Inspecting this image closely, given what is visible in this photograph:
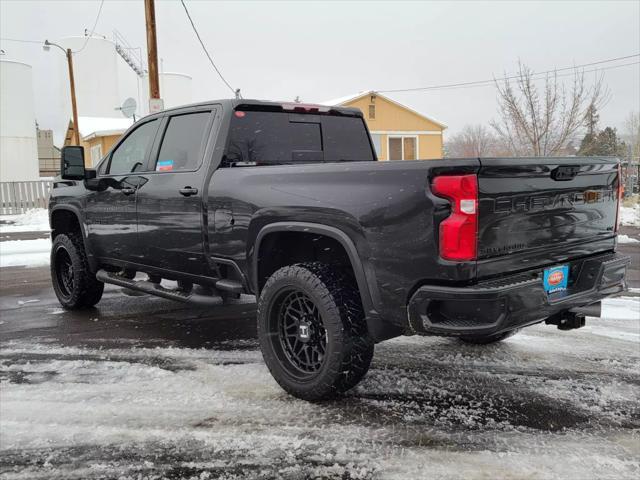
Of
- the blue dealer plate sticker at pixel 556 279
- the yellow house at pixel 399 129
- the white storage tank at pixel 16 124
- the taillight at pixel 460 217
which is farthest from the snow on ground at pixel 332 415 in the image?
the white storage tank at pixel 16 124

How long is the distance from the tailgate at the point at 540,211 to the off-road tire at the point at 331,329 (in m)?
0.85

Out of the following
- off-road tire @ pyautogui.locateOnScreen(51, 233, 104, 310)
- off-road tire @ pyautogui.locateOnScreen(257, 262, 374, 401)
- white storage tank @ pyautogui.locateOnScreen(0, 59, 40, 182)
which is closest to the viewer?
off-road tire @ pyautogui.locateOnScreen(257, 262, 374, 401)

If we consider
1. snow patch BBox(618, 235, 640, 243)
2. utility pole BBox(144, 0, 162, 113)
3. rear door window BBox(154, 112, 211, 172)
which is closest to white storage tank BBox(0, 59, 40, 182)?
utility pole BBox(144, 0, 162, 113)

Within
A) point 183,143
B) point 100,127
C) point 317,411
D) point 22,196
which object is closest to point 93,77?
point 100,127

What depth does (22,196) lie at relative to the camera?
2173 cm

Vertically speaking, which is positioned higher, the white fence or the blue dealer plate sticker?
the white fence

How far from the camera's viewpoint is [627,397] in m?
3.52

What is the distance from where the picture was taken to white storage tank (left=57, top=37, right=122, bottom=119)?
37719mm

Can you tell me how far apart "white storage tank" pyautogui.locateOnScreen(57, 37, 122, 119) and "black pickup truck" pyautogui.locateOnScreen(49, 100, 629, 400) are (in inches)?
1429

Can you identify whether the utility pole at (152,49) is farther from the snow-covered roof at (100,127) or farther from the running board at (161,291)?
the snow-covered roof at (100,127)

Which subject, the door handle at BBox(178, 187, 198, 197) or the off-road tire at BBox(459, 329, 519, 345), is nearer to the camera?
the door handle at BBox(178, 187, 198, 197)

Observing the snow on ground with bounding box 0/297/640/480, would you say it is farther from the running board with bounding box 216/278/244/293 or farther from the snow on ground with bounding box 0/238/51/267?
the snow on ground with bounding box 0/238/51/267

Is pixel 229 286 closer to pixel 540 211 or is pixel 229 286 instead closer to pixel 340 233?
pixel 340 233

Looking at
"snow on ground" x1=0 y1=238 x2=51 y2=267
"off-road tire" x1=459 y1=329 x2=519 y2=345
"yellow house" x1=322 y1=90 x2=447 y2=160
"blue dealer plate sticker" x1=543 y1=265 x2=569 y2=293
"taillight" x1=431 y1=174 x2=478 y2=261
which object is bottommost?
"off-road tire" x1=459 y1=329 x2=519 y2=345
